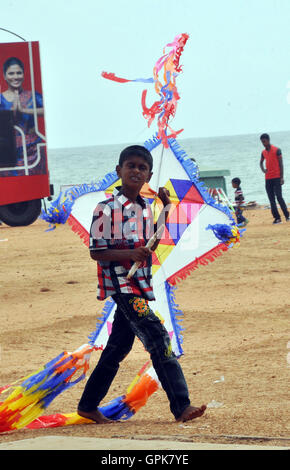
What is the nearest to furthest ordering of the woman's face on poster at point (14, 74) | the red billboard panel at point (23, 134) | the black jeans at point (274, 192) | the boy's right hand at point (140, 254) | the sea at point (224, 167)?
the boy's right hand at point (140, 254) → the woman's face on poster at point (14, 74) → the red billboard panel at point (23, 134) → the black jeans at point (274, 192) → the sea at point (224, 167)

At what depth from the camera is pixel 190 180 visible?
4.43 m

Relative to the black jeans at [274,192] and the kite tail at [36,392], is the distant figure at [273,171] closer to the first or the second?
the black jeans at [274,192]

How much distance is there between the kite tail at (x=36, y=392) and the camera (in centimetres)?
379

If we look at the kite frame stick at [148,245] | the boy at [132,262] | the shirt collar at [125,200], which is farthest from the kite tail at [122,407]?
the shirt collar at [125,200]

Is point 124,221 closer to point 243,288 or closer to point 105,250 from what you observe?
point 105,250

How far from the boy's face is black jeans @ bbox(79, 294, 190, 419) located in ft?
1.71

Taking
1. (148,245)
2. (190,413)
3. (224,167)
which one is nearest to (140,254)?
(148,245)

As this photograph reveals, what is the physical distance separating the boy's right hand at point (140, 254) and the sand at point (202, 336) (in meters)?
0.76

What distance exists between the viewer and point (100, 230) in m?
3.57

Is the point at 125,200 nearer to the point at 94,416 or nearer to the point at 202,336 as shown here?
the point at 94,416

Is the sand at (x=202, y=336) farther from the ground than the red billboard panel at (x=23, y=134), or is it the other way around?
the red billboard panel at (x=23, y=134)

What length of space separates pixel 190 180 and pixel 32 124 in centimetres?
705

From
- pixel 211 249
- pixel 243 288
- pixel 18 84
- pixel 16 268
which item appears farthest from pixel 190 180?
pixel 18 84

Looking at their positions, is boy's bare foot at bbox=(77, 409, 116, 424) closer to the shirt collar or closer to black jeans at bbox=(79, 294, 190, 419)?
black jeans at bbox=(79, 294, 190, 419)
